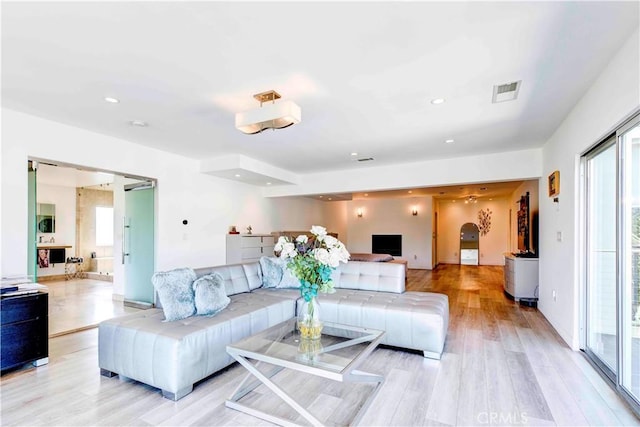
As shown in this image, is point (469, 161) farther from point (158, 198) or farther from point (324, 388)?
point (158, 198)

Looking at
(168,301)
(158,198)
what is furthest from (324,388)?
(158,198)

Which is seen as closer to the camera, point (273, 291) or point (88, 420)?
point (88, 420)

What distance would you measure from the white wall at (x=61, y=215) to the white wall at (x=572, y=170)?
10979mm

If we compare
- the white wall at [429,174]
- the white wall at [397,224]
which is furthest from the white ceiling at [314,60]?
the white wall at [397,224]

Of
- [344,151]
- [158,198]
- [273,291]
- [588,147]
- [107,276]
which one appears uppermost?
[344,151]

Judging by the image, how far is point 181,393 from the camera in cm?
238

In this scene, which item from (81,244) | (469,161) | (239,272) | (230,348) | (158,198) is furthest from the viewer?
(81,244)

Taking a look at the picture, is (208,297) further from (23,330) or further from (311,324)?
(23,330)

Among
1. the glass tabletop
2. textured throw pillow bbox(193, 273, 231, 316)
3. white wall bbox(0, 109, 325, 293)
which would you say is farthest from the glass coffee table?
white wall bbox(0, 109, 325, 293)

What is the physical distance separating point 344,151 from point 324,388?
356 cm

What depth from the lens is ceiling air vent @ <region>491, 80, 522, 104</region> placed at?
2.79 meters

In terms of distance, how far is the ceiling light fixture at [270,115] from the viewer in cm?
275

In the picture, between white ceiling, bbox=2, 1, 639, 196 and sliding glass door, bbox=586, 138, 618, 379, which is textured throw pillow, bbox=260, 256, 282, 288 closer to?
white ceiling, bbox=2, 1, 639, 196
